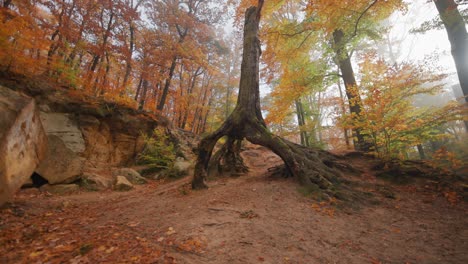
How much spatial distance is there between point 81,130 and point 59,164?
2.25m

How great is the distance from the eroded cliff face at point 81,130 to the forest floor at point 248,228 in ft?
5.62

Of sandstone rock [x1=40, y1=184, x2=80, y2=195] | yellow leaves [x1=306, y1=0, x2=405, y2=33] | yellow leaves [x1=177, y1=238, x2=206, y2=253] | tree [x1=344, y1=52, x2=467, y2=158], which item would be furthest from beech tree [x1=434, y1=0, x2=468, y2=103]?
sandstone rock [x1=40, y1=184, x2=80, y2=195]

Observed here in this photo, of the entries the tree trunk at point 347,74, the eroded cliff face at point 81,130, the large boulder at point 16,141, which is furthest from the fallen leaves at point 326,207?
the eroded cliff face at point 81,130

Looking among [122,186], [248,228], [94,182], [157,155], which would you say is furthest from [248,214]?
[157,155]

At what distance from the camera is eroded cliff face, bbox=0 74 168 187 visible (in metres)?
6.63

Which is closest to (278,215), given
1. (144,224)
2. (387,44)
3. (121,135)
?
(144,224)

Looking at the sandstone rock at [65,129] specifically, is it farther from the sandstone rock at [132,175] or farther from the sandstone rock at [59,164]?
the sandstone rock at [132,175]

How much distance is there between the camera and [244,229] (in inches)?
121

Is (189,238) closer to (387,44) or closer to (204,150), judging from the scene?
(204,150)

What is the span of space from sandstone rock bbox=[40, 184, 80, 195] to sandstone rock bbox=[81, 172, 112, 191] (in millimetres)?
394

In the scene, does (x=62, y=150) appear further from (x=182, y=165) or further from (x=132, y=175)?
(x=182, y=165)

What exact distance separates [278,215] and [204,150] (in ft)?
9.63

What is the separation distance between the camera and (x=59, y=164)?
6.48 m

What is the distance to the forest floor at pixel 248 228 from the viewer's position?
96.8 inches
